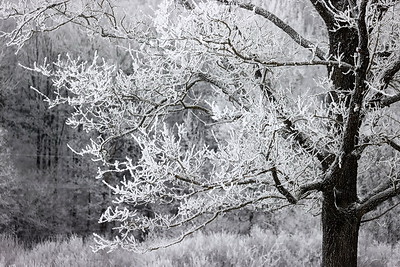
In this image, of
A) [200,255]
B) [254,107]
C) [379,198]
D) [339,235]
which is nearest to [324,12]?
[254,107]

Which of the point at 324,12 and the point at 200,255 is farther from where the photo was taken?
the point at 200,255

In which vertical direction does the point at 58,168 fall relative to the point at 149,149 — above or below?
above

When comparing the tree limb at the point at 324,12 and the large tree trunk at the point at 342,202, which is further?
the large tree trunk at the point at 342,202

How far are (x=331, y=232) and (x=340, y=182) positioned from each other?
1.75 ft

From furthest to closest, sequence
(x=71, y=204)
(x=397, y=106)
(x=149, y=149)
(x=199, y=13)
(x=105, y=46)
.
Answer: (x=105, y=46)
(x=71, y=204)
(x=397, y=106)
(x=149, y=149)
(x=199, y=13)

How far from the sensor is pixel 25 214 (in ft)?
48.5

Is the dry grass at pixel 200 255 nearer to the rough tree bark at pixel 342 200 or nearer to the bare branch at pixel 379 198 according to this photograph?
the rough tree bark at pixel 342 200

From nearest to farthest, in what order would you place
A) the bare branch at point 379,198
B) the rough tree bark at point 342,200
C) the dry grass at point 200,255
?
the bare branch at point 379,198 → the rough tree bark at point 342,200 → the dry grass at point 200,255

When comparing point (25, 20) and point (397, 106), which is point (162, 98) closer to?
point (25, 20)

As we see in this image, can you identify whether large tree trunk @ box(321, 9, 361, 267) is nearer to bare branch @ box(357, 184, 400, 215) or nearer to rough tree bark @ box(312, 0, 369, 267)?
rough tree bark @ box(312, 0, 369, 267)

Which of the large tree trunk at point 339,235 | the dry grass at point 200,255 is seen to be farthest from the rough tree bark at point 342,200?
A: the dry grass at point 200,255

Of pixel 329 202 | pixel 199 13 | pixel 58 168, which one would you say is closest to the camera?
pixel 199 13

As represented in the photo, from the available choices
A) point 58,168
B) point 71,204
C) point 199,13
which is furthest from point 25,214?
point 199,13

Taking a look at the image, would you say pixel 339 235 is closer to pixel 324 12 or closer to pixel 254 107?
pixel 254 107
